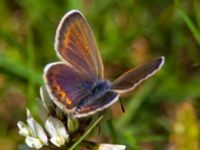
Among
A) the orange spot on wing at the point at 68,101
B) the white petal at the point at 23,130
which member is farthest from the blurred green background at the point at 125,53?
the orange spot on wing at the point at 68,101

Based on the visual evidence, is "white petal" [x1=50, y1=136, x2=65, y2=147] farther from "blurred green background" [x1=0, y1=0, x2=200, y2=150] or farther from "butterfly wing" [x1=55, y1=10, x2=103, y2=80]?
"blurred green background" [x1=0, y1=0, x2=200, y2=150]

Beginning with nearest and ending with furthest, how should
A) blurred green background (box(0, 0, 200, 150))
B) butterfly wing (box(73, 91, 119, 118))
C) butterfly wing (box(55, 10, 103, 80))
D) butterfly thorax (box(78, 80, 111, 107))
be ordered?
butterfly wing (box(73, 91, 119, 118)) < butterfly thorax (box(78, 80, 111, 107)) < butterfly wing (box(55, 10, 103, 80)) < blurred green background (box(0, 0, 200, 150))

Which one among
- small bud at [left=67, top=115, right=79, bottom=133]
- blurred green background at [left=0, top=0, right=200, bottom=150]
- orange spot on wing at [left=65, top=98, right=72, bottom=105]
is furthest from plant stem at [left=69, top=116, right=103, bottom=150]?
blurred green background at [left=0, top=0, right=200, bottom=150]

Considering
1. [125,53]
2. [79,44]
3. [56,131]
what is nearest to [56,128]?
[56,131]

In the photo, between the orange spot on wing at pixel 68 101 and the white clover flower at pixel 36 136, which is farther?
the white clover flower at pixel 36 136

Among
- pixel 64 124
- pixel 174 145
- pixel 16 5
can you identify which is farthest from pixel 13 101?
pixel 64 124

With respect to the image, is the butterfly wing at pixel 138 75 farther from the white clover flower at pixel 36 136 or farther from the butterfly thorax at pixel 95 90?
the white clover flower at pixel 36 136

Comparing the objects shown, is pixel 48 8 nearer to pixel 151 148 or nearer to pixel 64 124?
pixel 151 148
